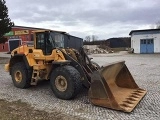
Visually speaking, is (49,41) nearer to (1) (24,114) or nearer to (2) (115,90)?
(2) (115,90)

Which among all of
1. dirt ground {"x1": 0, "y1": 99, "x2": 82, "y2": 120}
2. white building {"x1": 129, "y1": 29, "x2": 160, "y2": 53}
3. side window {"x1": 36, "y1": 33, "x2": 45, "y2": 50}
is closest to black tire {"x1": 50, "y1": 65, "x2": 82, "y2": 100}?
dirt ground {"x1": 0, "y1": 99, "x2": 82, "y2": 120}

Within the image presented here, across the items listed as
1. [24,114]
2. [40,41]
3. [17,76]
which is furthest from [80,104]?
[17,76]

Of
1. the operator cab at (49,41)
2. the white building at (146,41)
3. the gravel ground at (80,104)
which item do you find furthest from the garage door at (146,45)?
the operator cab at (49,41)

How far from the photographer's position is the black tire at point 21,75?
915 cm

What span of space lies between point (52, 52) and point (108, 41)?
4952cm

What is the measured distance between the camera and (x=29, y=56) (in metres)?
9.10

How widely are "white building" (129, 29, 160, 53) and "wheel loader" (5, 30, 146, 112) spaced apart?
2906cm

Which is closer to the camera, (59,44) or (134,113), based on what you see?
(134,113)

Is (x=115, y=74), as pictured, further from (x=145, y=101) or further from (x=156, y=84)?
(x=156, y=84)

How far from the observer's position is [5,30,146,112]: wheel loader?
262 inches

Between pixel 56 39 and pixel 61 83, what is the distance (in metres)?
1.77

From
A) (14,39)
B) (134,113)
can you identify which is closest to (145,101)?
(134,113)

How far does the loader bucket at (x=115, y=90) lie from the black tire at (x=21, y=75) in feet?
10.1

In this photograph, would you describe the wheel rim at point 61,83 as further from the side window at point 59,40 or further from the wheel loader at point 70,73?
the side window at point 59,40
